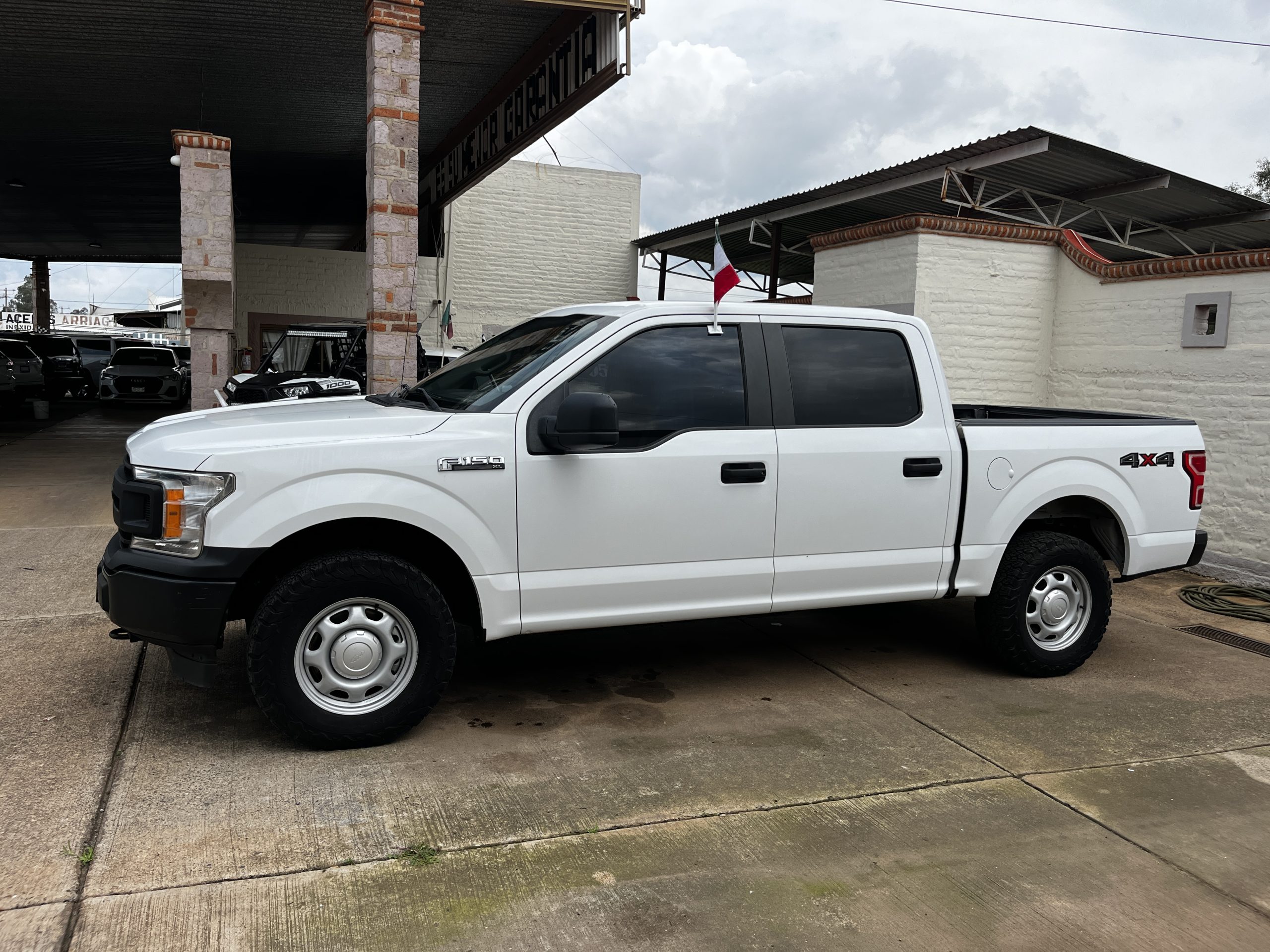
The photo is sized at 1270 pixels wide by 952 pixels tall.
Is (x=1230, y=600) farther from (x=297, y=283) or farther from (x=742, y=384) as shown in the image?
(x=297, y=283)

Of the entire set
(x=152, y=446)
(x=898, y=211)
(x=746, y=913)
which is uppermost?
(x=898, y=211)

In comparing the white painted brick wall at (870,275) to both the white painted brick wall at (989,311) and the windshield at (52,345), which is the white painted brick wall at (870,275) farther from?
the windshield at (52,345)

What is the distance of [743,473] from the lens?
15.8 feet

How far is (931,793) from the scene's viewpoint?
415 centimetres

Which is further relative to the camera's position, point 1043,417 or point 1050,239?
point 1050,239

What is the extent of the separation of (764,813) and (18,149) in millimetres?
20414

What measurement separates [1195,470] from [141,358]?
79.4ft

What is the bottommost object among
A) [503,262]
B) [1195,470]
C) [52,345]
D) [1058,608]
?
[1058,608]

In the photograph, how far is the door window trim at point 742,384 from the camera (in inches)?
179

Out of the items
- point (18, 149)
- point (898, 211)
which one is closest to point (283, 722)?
point (898, 211)

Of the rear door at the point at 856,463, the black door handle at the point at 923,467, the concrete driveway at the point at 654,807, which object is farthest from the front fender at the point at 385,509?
the black door handle at the point at 923,467

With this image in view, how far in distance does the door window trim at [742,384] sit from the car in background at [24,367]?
66.4ft

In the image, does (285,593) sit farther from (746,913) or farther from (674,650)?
(674,650)

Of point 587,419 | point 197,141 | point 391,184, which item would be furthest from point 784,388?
point 197,141
